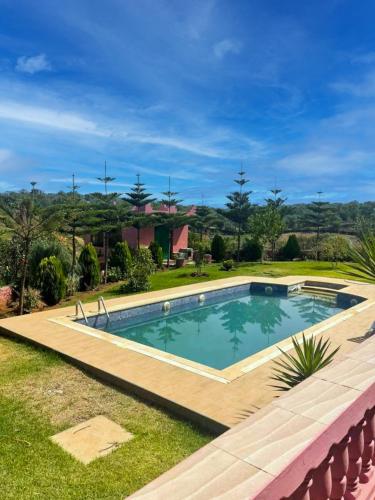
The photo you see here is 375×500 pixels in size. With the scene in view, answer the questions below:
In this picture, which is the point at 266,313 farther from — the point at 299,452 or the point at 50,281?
the point at 299,452

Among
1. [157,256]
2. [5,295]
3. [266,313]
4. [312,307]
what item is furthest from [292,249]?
[5,295]

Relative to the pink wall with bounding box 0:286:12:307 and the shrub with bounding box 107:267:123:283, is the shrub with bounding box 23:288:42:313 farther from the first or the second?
the shrub with bounding box 107:267:123:283

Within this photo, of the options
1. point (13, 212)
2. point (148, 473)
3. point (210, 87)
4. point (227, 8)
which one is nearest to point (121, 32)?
point (227, 8)

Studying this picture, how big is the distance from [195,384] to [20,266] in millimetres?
9594

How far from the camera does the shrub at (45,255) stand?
12719 mm

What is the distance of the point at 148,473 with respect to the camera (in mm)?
3631

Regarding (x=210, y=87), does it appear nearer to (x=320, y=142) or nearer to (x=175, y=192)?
(x=175, y=192)

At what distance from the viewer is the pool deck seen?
4902 mm

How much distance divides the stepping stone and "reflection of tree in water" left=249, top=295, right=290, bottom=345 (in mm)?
6028

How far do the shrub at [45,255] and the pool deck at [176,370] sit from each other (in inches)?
122

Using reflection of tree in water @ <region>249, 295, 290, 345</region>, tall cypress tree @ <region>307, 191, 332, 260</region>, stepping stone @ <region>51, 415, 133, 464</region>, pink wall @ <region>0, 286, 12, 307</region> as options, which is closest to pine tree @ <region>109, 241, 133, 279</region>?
pink wall @ <region>0, 286, 12, 307</region>

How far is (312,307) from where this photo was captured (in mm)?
13789

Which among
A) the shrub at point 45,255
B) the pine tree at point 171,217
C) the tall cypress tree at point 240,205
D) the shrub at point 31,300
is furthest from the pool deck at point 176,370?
the tall cypress tree at point 240,205

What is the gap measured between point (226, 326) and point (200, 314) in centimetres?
158
